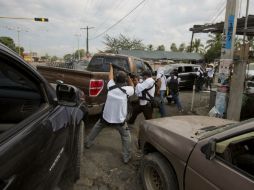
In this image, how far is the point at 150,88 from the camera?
617cm

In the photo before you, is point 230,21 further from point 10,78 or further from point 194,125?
point 10,78

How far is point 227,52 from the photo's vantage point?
6719 millimetres

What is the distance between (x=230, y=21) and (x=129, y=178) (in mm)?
4921

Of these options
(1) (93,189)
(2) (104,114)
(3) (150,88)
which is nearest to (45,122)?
(1) (93,189)

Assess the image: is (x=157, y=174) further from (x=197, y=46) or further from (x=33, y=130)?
(x=197, y=46)

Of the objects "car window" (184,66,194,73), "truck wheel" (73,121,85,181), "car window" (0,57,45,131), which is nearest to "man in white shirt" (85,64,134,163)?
"truck wheel" (73,121,85,181)

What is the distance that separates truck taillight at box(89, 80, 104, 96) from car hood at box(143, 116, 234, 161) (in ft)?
7.23

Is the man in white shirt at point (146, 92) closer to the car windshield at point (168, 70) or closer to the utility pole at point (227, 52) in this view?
the utility pole at point (227, 52)

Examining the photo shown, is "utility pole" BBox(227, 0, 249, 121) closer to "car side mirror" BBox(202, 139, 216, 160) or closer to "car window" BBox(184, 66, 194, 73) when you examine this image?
"car side mirror" BBox(202, 139, 216, 160)

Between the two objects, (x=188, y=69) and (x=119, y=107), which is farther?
(x=188, y=69)

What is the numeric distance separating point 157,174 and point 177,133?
68 cm

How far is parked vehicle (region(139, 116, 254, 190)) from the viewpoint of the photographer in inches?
82.1

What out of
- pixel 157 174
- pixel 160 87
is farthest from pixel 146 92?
pixel 157 174

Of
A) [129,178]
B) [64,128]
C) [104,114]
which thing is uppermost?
[64,128]
